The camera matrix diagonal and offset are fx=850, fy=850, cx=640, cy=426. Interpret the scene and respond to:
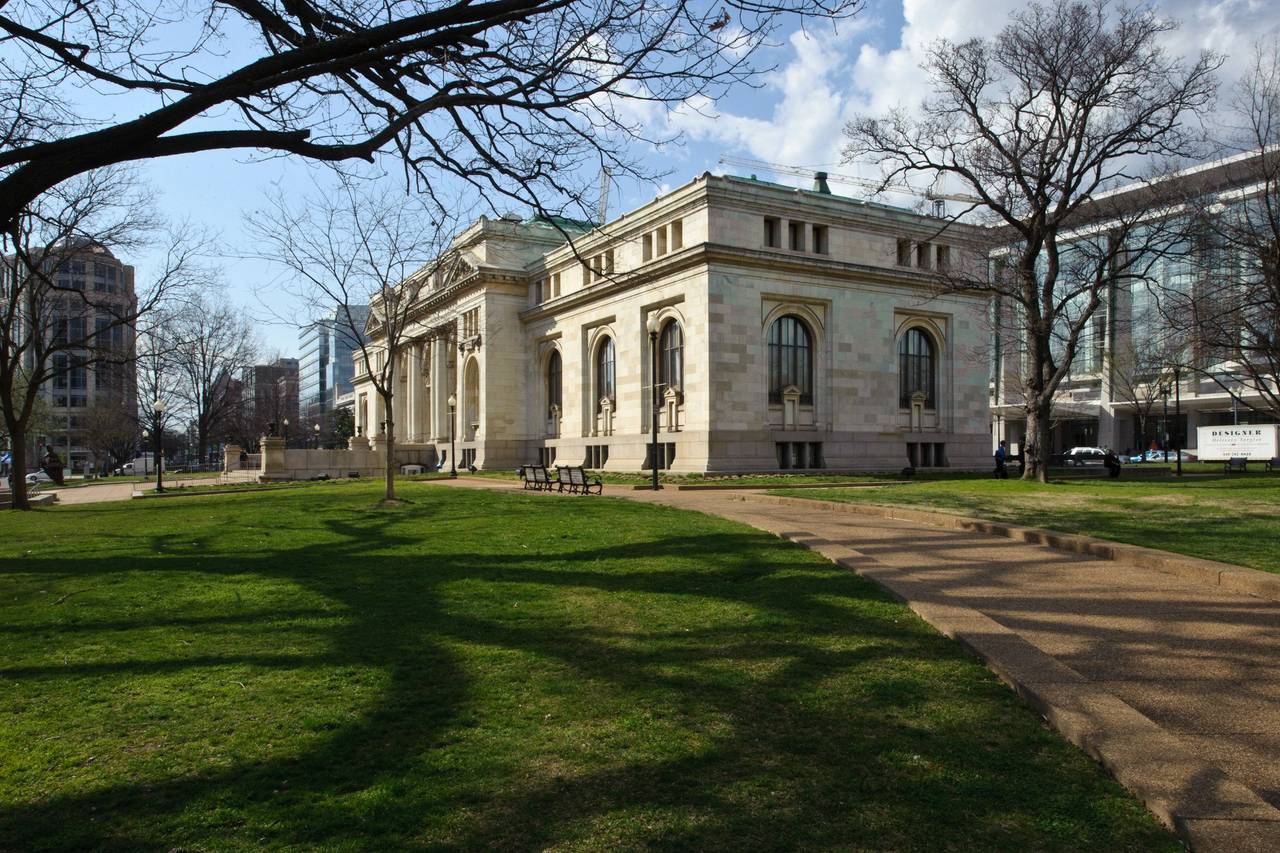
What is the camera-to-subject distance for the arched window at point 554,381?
2060 inches

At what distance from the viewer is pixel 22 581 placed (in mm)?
9680

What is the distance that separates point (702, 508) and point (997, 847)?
1616 cm

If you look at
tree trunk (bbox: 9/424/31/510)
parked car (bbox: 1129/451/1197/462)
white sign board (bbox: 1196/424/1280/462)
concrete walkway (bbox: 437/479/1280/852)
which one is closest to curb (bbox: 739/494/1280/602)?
concrete walkway (bbox: 437/479/1280/852)

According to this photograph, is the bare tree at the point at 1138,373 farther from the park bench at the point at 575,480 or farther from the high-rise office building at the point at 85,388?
the high-rise office building at the point at 85,388

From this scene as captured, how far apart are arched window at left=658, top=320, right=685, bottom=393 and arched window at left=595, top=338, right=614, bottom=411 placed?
5312 mm

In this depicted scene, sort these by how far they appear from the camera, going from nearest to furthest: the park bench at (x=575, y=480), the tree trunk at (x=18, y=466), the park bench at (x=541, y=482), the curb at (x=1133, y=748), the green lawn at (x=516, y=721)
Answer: the curb at (x=1133, y=748) < the green lawn at (x=516, y=721) < the tree trunk at (x=18, y=466) < the park bench at (x=575, y=480) < the park bench at (x=541, y=482)

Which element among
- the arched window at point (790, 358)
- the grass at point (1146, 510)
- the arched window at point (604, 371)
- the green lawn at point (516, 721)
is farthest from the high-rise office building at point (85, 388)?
the green lawn at point (516, 721)

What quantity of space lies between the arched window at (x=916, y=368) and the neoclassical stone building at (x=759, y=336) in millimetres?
95

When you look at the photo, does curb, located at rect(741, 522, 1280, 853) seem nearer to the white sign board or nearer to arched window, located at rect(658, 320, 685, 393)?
arched window, located at rect(658, 320, 685, 393)

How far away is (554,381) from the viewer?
52.7m

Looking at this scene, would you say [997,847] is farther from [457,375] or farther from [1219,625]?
[457,375]

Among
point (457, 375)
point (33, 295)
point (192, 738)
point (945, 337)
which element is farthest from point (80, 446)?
point (192, 738)

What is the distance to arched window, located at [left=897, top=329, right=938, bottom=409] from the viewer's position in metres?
44.2

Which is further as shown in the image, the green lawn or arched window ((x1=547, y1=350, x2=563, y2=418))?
arched window ((x1=547, y1=350, x2=563, y2=418))
